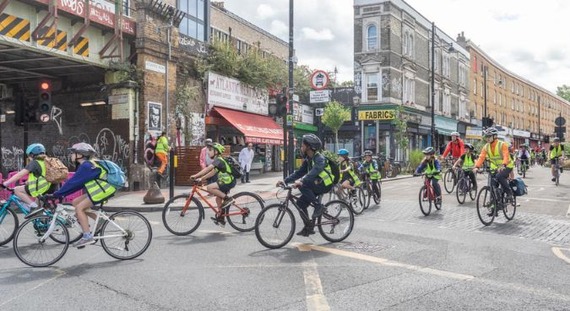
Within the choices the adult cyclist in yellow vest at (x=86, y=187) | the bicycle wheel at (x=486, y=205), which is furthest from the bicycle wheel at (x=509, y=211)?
the adult cyclist in yellow vest at (x=86, y=187)

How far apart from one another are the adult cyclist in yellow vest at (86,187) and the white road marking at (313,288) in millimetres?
2721

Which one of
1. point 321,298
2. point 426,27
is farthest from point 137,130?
point 426,27

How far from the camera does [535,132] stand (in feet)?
245

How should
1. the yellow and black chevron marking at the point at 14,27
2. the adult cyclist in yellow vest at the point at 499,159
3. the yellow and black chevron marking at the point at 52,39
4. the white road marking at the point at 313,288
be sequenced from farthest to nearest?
the yellow and black chevron marking at the point at 52,39 < the yellow and black chevron marking at the point at 14,27 < the adult cyclist in yellow vest at the point at 499,159 < the white road marking at the point at 313,288

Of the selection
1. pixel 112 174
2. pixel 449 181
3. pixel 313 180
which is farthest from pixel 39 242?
pixel 449 181

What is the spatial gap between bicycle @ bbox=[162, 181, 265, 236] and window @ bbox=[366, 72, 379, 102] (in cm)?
2639

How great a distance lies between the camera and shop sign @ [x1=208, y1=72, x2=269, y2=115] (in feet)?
67.0

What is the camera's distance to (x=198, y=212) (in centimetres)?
823

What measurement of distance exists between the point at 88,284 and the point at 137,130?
40.4 ft

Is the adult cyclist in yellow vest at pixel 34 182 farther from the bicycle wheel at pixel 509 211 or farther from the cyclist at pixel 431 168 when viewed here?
the bicycle wheel at pixel 509 211

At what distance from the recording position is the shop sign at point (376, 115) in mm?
32475

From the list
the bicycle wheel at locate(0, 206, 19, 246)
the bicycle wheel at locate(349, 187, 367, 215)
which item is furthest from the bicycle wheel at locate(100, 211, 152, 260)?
the bicycle wheel at locate(349, 187, 367, 215)

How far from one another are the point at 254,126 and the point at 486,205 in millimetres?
14147

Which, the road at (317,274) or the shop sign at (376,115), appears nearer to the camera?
the road at (317,274)
